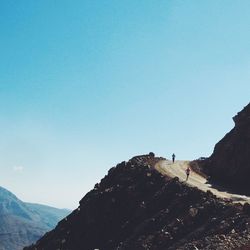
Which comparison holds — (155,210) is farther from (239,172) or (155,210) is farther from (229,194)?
(239,172)

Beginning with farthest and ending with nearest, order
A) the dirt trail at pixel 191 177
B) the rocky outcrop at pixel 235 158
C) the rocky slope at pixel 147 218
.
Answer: the rocky outcrop at pixel 235 158
the dirt trail at pixel 191 177
the rocky slope at pixel 147 218

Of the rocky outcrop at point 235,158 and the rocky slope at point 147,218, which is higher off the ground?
the rocky outcrop at point 235,158

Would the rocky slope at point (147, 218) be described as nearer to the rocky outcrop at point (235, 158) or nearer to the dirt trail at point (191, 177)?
the dirt trail at point (191, 177)

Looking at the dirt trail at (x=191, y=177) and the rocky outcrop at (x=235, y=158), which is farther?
the rocky outcrop at (x=235, y=158)

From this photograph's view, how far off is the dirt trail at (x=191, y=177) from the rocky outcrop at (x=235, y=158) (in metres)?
3.20

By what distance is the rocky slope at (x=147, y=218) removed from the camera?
38.1 meters

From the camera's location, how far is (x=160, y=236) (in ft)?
141

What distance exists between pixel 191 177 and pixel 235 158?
6.90 m

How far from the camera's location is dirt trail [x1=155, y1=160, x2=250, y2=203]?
49312mm

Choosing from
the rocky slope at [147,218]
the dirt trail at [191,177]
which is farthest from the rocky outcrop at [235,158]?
the rocky slope at [147,218]

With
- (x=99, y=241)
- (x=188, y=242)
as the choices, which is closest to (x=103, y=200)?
(x=99, y=241)

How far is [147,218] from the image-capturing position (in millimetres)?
52156

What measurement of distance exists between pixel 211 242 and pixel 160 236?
9.02 meters

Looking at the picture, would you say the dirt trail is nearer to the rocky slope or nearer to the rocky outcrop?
the rocky slope
